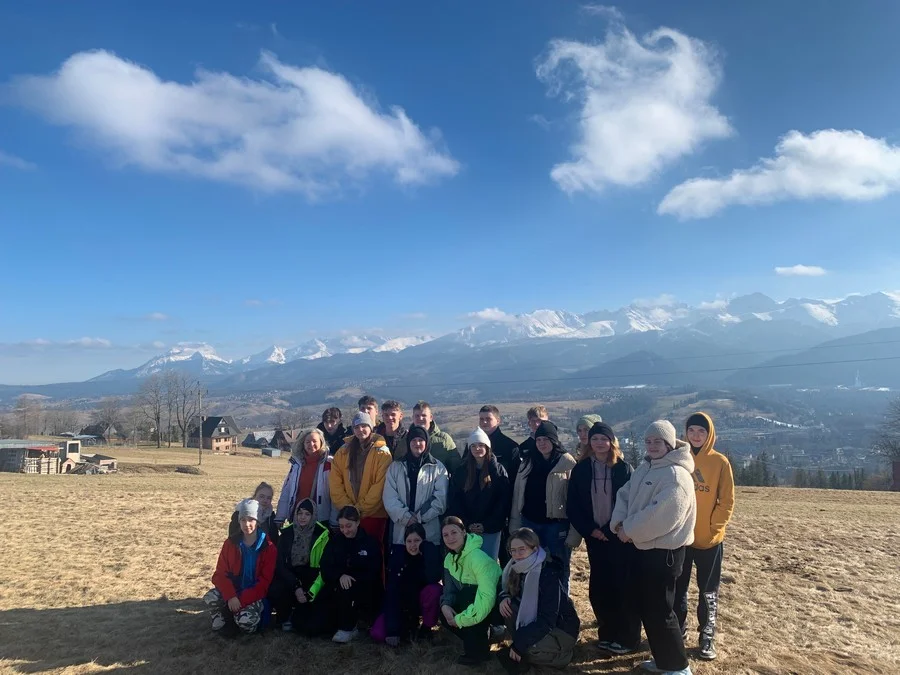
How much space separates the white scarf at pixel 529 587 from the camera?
4938 mm

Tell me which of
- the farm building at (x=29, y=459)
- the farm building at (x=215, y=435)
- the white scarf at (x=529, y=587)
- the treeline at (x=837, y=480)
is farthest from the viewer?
the farm building at (x=215, y=435)

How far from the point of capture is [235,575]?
5.79 meters

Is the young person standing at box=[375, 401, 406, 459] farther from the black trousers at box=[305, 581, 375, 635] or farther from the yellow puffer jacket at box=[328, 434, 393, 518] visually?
the black trousers at box=[305, 581, 375, 635]

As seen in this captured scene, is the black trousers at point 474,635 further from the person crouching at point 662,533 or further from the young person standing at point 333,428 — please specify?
the young person standing at point 333,428

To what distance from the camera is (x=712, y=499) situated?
17.4ft

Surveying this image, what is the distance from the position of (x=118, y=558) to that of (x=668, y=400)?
684ft

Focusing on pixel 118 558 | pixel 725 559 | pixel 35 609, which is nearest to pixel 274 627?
pixel 35 609

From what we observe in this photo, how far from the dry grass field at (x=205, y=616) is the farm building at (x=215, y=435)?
201 ft

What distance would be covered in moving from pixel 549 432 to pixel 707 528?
186cm

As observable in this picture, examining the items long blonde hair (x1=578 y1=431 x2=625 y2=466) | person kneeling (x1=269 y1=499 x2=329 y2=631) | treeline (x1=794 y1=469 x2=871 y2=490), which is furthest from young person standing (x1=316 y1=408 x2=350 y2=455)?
treeline (x1=794 y1=469 x2=871 y2=490)

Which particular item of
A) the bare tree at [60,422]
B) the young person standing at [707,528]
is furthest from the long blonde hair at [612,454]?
the bare tree at [60,422]

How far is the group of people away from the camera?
4.82m

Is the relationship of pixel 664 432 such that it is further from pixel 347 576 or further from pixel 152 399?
pixel 152 399

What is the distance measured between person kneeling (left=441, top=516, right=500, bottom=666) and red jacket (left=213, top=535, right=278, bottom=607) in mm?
1995
